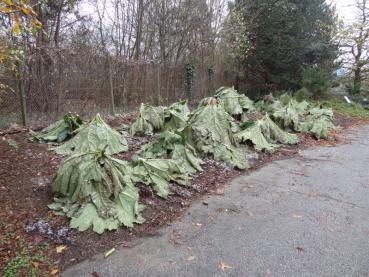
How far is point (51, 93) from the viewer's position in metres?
7.08

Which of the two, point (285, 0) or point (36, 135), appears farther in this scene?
point (285, 0)

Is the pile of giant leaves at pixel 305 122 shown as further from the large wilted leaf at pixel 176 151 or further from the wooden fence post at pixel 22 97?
→ the wooden fence post at pixel 22 97

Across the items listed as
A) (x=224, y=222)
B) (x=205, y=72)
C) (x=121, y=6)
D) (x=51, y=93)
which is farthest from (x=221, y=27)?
(x=224, y=222)

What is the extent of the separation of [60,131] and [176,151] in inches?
95.1

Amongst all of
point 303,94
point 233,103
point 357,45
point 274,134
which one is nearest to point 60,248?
point 274,134

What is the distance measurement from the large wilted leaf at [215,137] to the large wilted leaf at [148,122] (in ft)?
2.66

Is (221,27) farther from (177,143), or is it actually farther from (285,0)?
(177,143)

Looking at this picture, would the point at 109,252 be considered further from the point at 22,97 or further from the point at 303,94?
the point at 303,94

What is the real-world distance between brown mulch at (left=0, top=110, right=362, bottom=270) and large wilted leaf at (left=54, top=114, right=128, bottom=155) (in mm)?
238

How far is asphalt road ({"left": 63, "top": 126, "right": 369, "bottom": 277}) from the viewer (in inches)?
117

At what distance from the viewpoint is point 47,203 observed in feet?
12.4

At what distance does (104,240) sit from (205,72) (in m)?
10.3

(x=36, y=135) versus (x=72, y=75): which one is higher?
(x=72, y=75)

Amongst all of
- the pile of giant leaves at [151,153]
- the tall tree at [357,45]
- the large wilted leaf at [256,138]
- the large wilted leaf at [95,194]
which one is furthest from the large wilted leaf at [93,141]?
the tall tree at [357,45]
